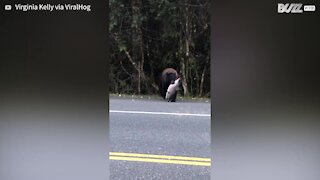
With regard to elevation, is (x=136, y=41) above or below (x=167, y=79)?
above

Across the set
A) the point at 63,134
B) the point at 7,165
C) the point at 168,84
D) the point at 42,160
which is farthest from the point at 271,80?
the point at 168,84

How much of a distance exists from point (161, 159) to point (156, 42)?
2.50m

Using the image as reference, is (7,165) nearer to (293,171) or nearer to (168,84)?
(293,171)

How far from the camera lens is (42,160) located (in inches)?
74.9

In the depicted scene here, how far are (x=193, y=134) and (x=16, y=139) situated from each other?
2961 millimetres

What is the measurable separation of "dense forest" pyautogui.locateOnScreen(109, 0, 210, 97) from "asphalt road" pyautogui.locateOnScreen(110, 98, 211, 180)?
0.78 feet

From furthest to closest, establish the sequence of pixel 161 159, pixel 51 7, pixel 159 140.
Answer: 1. pixel 159 140
2. pixel 161 159
3. pixel 51 7

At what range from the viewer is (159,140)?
4.51m

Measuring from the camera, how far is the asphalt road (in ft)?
11.9

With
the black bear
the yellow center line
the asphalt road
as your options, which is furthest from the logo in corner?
the black bear

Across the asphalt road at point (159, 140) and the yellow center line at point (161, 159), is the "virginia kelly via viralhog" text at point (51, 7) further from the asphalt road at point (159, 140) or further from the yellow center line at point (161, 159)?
the yellow center line at point (161, 159)

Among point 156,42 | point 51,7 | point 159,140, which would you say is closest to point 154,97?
point 156,42

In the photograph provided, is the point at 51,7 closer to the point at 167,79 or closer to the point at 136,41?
the point at 167,79

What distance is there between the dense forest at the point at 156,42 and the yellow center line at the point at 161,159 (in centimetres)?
168
